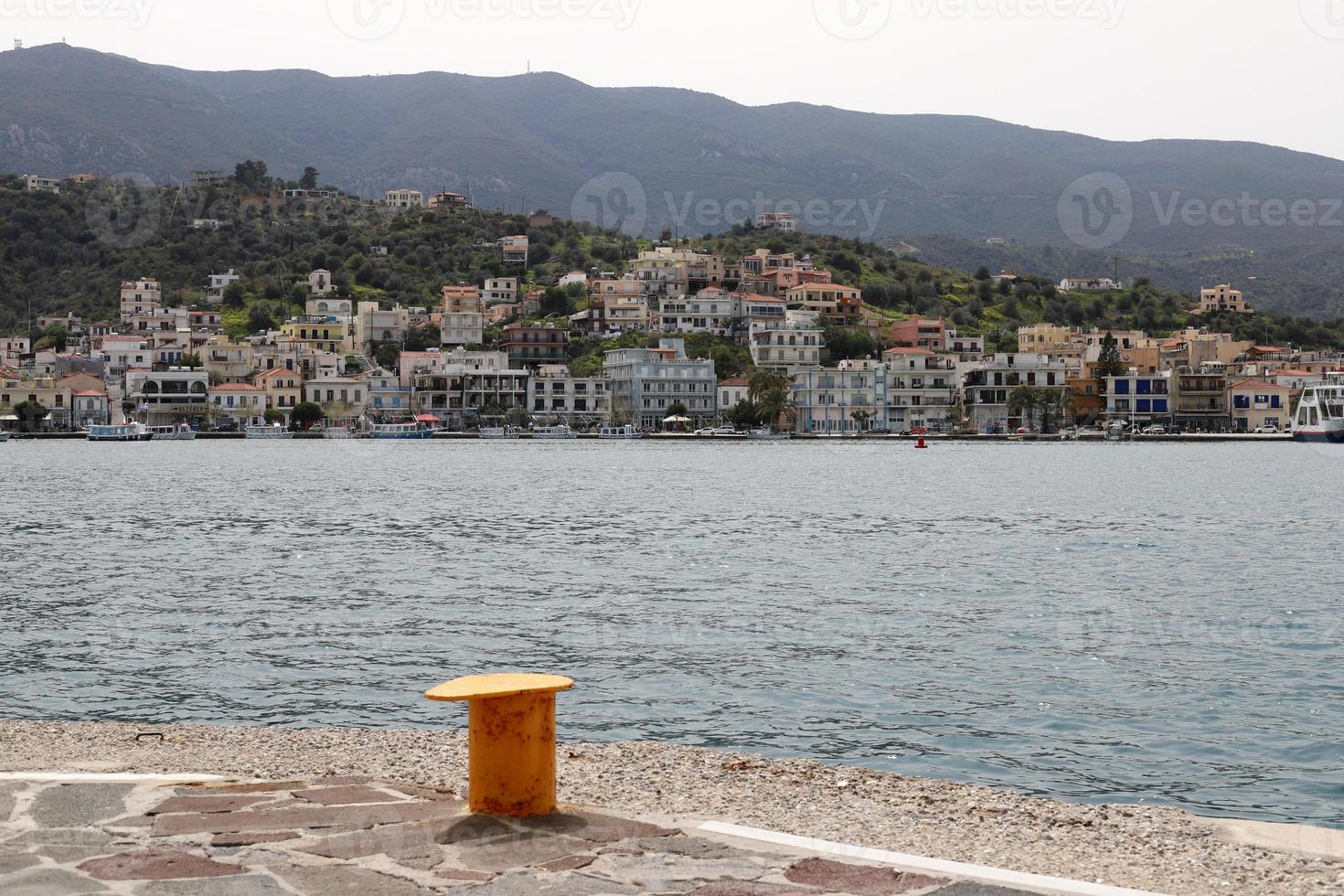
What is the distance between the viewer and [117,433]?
14025 centimetres

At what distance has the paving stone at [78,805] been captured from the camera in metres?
8.19

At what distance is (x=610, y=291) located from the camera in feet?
555

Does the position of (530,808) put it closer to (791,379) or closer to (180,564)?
(180,564)

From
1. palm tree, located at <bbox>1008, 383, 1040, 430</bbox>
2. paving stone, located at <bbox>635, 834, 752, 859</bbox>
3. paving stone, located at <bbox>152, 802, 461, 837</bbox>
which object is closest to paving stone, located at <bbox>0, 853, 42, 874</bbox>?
paving stone, located at <bbox>152, 802, 461, 837</bbox>

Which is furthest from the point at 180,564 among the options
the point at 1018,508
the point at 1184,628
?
the point at 1018,508

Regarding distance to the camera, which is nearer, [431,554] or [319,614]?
[319,614]

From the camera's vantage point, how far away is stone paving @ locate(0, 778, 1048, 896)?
7156mm

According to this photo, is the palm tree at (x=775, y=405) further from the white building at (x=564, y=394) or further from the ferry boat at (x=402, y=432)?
the ferry boat at (x=402, y=432)

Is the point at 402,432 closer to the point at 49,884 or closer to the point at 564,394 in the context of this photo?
the point at 564,394

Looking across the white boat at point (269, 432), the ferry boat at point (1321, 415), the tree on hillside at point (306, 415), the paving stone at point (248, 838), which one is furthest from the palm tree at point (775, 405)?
the paving stone at point (248, 838)

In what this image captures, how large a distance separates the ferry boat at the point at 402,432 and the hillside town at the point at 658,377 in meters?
1.12

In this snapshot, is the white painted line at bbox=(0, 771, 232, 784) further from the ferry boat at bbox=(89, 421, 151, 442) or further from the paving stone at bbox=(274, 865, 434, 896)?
the ferry boat at bbox=(89, 421, 151, 442)

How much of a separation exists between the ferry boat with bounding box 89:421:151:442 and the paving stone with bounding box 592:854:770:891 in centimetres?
14241

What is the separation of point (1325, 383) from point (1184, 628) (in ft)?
437
